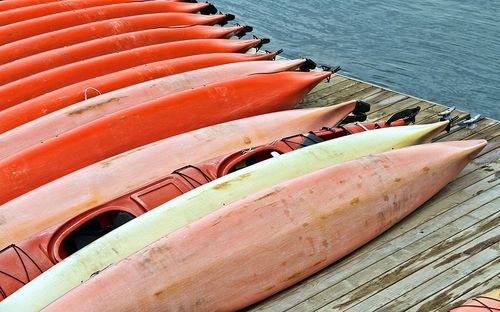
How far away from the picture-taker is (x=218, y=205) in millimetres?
5098

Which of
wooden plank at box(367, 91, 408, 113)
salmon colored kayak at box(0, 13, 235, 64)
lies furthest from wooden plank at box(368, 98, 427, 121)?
salmon colored kayak at box(0, 13, 235, 64)

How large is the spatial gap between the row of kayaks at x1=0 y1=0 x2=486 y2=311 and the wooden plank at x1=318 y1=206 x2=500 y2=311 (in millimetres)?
337

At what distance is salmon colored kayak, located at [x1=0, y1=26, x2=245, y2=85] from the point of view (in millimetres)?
8219

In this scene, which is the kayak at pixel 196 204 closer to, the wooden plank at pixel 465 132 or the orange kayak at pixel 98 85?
the wooden plank at pixel 465 132

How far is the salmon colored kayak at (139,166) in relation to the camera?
5445 mm

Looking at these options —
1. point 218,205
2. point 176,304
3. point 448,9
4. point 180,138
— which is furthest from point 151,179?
point 448,9

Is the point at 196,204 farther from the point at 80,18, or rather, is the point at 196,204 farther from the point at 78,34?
the point at 80,18

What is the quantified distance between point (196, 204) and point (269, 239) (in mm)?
630

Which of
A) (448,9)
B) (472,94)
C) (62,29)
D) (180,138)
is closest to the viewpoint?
(180,138)

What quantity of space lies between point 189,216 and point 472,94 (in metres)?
8.19

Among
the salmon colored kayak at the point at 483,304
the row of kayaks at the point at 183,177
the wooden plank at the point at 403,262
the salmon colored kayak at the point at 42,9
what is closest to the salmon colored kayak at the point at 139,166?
the row of kayaks at the point at 183,177

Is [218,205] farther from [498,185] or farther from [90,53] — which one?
[90,53]

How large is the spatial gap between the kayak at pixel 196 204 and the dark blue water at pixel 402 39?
590cm

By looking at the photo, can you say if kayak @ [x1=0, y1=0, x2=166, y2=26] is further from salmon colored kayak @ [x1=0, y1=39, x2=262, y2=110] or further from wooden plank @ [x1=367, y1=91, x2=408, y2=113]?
wooden plank @ [x1=367, y1=91, x2=408, y2=113]
